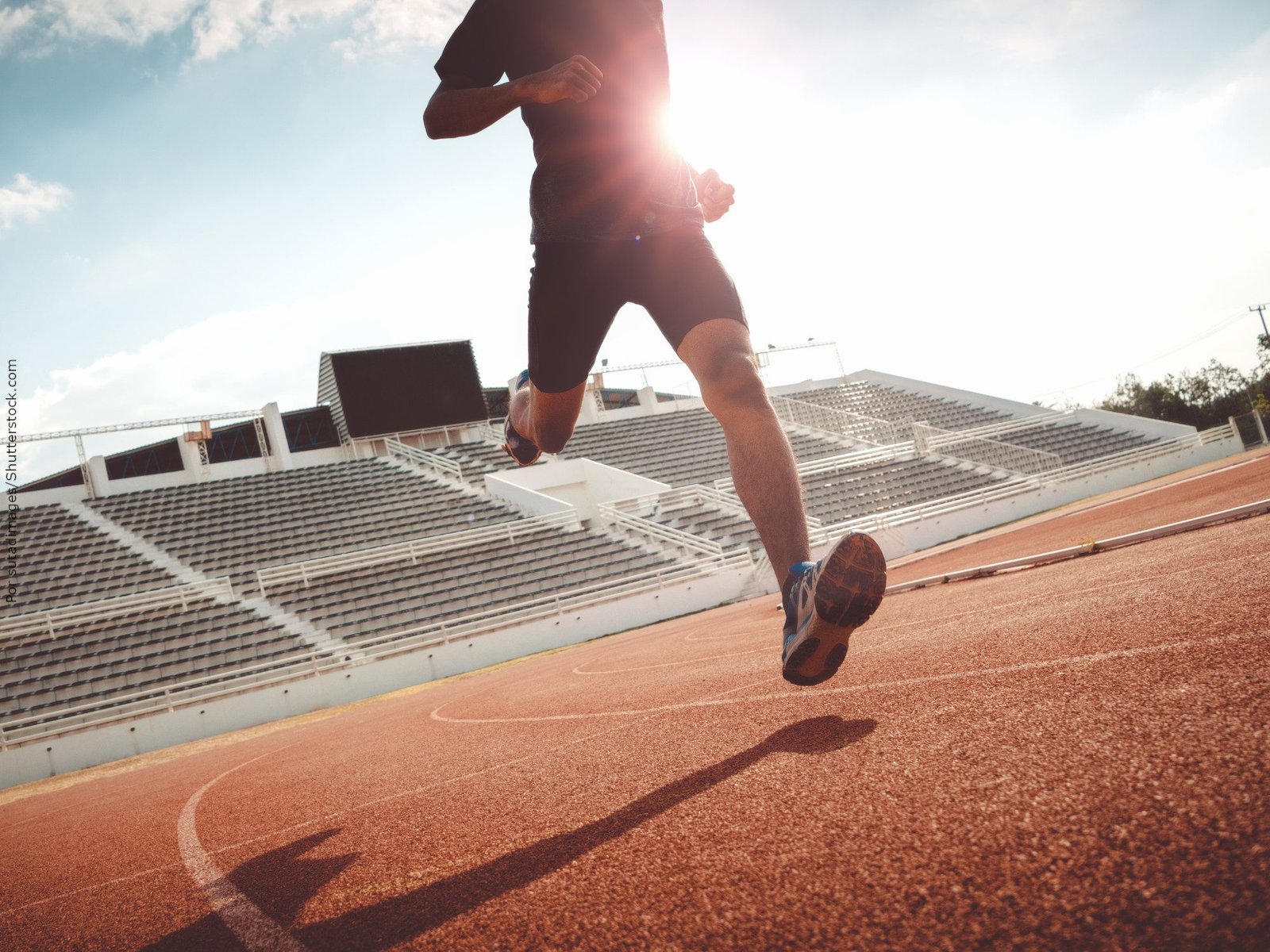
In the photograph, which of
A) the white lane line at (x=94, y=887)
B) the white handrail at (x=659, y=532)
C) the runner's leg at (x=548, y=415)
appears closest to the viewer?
the white lane line at (x=94, y=887)

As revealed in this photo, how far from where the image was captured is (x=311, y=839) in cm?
221

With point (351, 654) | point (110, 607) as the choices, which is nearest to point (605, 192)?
point (351, 654)

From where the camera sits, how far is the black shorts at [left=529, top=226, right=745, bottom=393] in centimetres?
222

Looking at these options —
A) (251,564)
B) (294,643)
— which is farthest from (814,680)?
(251,564)

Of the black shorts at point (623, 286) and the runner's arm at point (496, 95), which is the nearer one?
the runner's arm at point (496, 95)

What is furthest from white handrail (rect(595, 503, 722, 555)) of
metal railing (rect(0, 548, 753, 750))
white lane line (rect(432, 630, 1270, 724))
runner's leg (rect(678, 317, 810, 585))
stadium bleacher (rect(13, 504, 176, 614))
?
Answer: runner's leg (rect(678, 317, 810, 585))

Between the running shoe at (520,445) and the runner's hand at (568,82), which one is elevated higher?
the runner's hand at (568,82)

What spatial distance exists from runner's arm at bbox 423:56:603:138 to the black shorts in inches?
14.7

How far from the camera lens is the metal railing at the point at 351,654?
1227cm

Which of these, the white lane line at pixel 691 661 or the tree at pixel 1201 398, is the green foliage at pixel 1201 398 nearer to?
the tree at pixel 1201 398

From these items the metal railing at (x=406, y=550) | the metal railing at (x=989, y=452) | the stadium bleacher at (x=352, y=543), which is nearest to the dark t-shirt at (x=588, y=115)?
the stadium bleacher at (x=352, y=543)

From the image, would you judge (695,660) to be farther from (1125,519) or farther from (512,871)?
(1125,519)

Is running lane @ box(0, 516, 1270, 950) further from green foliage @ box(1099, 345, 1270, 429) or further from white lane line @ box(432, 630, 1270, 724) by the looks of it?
green foliage @ box(1099, 345, 1270, 429)

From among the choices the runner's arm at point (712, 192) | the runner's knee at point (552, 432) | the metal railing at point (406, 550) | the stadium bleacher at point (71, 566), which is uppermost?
the stadium bleacher at point (71, 566)
